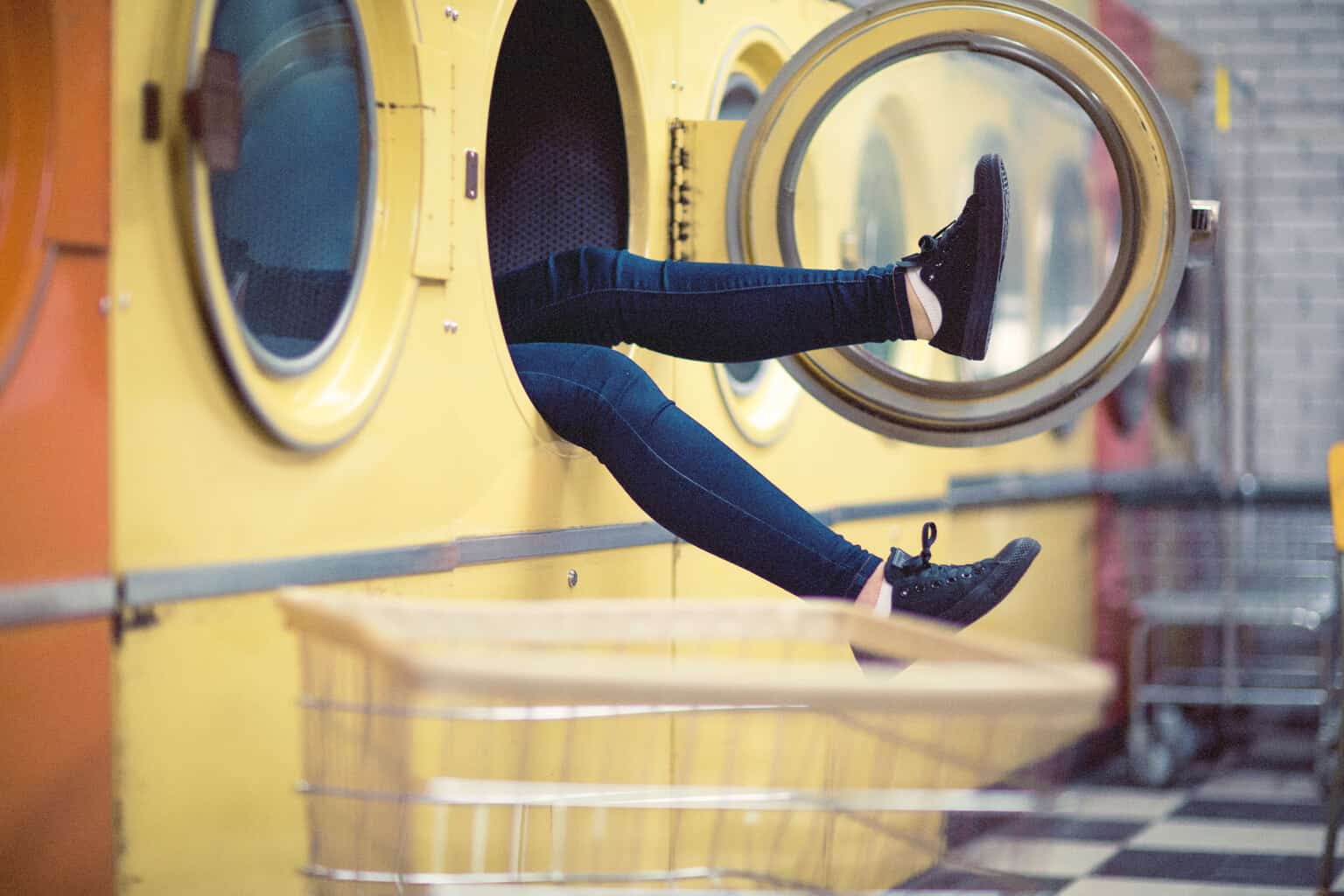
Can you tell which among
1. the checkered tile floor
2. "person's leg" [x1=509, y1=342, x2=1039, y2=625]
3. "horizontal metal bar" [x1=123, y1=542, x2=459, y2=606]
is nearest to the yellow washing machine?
"horizontal metal bar" [x1=123, y1=542, x2=459, y2=606]

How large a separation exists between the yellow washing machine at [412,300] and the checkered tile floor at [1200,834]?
737 mm

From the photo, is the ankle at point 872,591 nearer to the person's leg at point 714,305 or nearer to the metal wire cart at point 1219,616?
the person's leg at point 714,305

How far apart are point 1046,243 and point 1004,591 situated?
2225 millimetres

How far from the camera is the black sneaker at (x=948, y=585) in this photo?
1.62 metres

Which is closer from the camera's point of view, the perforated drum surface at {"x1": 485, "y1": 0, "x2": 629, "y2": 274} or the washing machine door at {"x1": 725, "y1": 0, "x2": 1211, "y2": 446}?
the washing machine door at {"x1": 725, "y1": 0, "x2": 1211, "y2": 446}

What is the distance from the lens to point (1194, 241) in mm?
1997

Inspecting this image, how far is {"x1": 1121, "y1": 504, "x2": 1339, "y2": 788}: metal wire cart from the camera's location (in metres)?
3.70

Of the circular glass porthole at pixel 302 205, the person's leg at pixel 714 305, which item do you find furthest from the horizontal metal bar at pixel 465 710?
the person's leg at pixel 714 305

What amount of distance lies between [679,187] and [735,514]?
0.62 m

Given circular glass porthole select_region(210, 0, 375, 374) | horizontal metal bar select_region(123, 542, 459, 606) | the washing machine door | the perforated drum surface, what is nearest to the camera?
horizontal metal bar select_region(123, 542, 459, 606)

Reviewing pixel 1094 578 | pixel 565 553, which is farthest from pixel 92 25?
pixel 1094 578

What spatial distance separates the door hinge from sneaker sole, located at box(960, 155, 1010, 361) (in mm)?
540

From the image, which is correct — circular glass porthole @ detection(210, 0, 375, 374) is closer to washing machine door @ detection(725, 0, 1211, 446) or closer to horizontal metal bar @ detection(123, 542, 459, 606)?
horizontal metal bar @ detection(123, 542, 459, 606)

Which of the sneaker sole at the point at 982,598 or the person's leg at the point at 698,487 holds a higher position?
the person's leg at the point at 698,487
